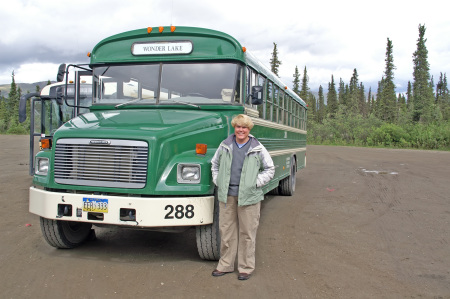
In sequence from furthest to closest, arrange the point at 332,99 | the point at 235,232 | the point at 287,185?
the point at 332,99, the point at 287,185, the point at 235,232

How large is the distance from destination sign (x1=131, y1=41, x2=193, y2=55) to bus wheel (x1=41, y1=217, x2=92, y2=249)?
8.55ft

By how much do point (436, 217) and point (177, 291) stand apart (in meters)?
6.06

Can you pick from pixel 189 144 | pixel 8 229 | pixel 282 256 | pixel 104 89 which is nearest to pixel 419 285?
pixel 282 256

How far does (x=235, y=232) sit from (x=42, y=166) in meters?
2.51

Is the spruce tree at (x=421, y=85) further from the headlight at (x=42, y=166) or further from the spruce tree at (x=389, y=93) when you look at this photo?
the headlight at (x=42, y=166)

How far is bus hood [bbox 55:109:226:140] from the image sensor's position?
4816 millimetres

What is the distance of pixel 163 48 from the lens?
612 cm

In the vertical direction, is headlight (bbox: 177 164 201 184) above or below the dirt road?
above

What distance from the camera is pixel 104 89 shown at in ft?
20.9

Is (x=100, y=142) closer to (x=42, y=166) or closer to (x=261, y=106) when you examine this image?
(x=42, y=166)

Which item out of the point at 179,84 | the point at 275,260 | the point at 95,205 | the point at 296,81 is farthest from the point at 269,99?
the point at 296,81

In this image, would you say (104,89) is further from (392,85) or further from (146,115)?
(392,85)

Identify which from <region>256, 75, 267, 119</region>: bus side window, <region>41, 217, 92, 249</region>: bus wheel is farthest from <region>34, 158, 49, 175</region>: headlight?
<region>256, 75, 267, 119</region>: bus side window

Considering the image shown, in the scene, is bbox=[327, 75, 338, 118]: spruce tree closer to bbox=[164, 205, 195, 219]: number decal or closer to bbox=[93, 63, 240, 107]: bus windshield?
bbox=[93, 63, 240, 107]: bus windshield
